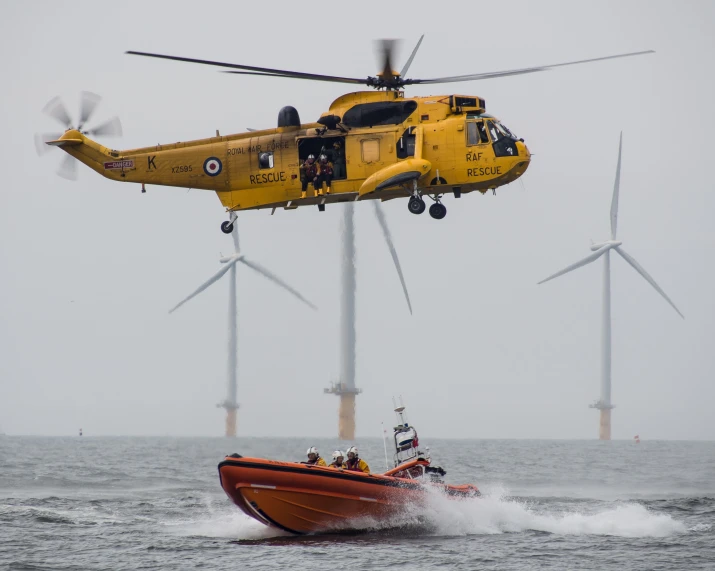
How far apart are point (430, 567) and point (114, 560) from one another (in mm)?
9170

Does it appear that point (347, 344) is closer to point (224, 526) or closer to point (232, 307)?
point (232, 307)

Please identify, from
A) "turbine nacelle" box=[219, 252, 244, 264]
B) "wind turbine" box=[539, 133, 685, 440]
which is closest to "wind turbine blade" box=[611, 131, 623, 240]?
"wind turbine" box=[539, 133, 685, 440]

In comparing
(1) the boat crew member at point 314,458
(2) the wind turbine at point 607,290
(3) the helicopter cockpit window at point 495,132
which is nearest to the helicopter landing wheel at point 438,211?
(3) the helicopter cockpit window at point 495,132

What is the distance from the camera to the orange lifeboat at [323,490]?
33.5 meters

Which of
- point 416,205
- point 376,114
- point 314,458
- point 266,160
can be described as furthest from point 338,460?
point 376,114

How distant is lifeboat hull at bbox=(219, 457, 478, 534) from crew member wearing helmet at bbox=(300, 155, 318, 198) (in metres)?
8.83

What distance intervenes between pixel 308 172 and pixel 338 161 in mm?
1024

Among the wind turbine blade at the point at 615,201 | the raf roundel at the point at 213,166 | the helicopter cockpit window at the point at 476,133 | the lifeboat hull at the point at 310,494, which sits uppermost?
the wind turbine blade at the point at 615,201

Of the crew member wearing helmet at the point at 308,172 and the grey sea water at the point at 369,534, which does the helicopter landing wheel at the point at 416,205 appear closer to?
the crew member wearing helmet at the point at 308,172

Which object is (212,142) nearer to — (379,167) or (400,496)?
(379,167)

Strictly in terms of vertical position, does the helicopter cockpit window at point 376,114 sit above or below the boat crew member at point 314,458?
above

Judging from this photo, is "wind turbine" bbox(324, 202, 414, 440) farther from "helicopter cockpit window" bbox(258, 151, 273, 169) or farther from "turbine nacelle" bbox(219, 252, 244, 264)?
"helicopter cockpit window" bbox(258, 151, 273, 169)

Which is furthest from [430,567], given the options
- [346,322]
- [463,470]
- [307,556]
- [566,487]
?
[346,322]

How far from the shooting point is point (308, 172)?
35281mm
